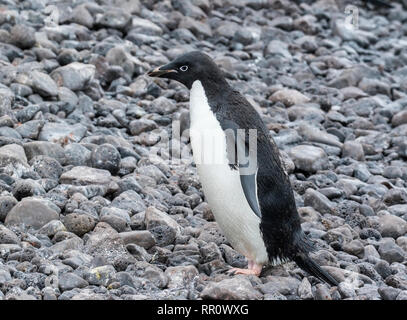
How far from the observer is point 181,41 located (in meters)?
8.27

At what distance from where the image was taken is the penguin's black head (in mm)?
4625

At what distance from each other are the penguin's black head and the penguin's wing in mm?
355

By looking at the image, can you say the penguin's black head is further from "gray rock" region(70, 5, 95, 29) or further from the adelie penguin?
"gray rock" region(70, 5, 95, 29)

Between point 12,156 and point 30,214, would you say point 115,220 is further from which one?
point 12,156

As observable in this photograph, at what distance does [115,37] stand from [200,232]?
3474 mm

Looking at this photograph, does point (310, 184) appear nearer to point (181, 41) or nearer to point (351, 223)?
point (351, 223)

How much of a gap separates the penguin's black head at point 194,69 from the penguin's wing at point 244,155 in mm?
355

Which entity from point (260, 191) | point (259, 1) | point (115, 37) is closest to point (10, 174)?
point (260, 191)

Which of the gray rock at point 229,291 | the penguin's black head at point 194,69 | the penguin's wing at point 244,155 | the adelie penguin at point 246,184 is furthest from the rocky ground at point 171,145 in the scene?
the penguin's black head at point 194,69

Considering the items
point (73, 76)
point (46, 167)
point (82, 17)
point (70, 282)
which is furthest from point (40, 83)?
point (70, 282)

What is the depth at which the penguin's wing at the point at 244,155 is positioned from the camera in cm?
420

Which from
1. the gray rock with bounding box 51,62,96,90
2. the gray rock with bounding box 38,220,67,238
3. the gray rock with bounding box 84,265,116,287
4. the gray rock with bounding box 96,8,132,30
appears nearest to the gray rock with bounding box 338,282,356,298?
the gray rock with bounding box 84,265,116,287

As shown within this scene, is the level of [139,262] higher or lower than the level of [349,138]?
lower

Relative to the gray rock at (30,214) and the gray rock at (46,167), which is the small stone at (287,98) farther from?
the gray rock at (30,214)
